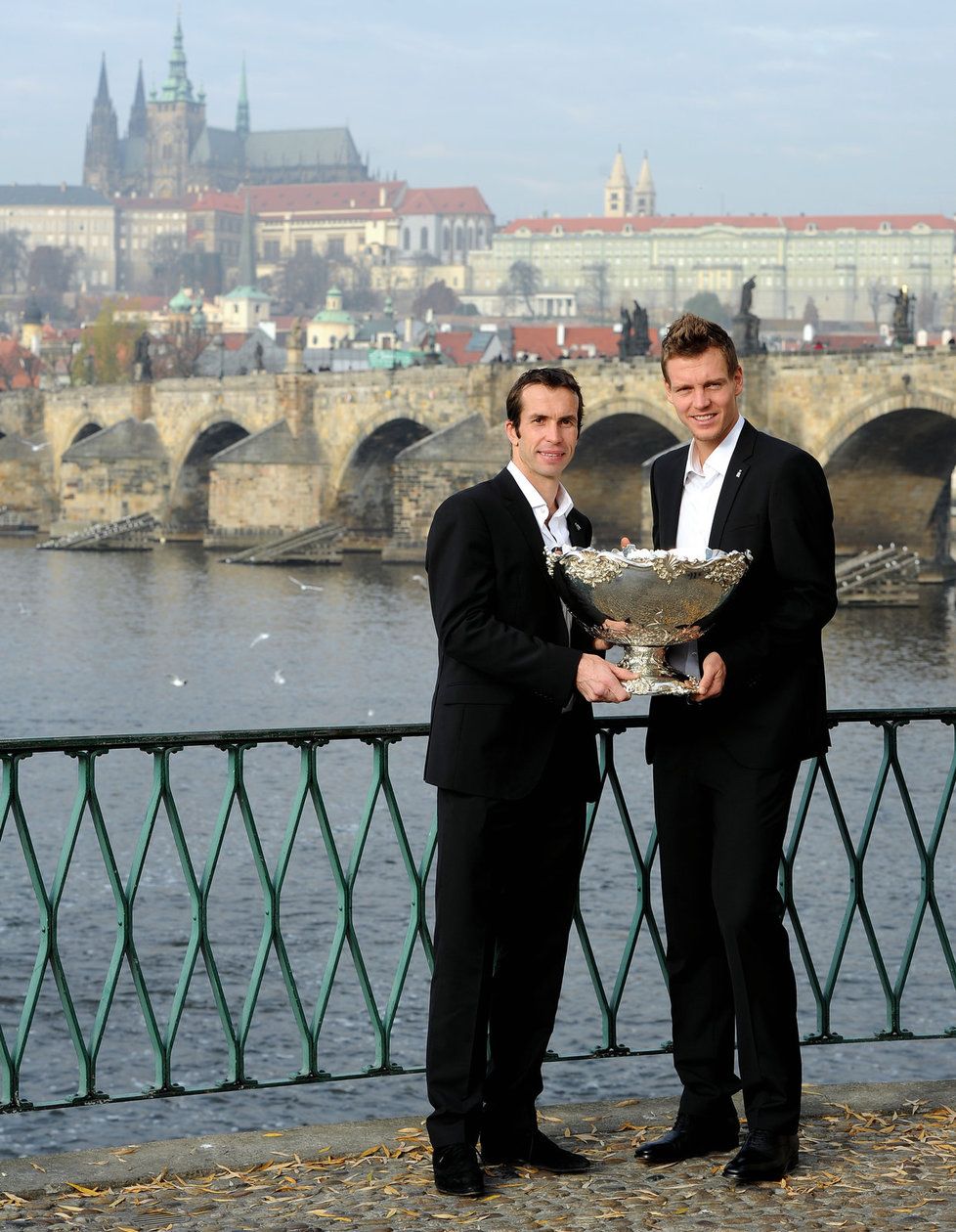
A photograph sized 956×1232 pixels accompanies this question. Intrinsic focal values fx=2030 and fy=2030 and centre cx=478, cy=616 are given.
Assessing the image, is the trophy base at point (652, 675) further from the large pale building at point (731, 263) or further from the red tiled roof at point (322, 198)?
the red tiled roof at point (322, 198)

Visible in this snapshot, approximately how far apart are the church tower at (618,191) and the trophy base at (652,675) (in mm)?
188374

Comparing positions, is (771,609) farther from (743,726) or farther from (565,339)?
(565,339)

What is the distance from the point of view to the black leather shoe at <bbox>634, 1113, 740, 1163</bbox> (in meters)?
3.94

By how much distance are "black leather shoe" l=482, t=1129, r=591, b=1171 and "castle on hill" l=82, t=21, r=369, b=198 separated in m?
189

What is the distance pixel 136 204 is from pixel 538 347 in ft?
361

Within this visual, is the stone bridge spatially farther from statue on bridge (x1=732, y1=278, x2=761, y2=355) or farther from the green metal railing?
the green metal railing

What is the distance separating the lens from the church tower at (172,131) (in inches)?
7480

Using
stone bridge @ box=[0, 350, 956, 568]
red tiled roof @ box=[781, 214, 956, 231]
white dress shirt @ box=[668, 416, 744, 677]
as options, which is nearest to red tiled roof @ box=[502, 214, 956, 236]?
red tiled roof @ box=[781, 214, 956, 231]

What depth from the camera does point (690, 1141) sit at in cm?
396

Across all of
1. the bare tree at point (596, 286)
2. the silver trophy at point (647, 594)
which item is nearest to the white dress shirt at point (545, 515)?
the silver trophy at point (647, 594)

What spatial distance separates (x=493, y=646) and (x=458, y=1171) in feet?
3.23

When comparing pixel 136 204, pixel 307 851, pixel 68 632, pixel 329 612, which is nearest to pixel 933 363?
pixel 329 612

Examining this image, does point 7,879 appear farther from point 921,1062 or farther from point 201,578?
point 201,578

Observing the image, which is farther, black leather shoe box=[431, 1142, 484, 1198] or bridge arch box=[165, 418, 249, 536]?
bridge arch box=[165, 418, 249, 536]
